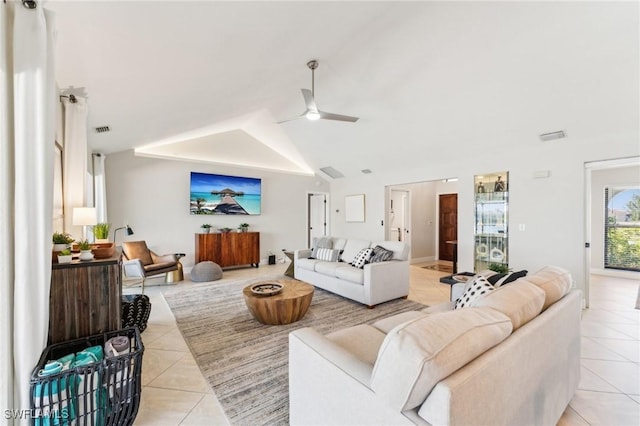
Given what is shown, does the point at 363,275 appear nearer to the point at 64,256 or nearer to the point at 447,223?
the point at 64,256

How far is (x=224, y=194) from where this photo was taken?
20.9ft

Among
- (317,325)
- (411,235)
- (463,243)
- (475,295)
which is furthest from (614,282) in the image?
(317,325)

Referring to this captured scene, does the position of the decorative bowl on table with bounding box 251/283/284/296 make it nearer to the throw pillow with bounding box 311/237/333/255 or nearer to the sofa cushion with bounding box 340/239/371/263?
the sofa cushion with bounding box 340/239/371/263

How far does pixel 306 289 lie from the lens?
131 inches

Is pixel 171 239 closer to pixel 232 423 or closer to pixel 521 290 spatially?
pixel 232 423

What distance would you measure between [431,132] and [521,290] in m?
3.61

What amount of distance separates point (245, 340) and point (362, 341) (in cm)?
151

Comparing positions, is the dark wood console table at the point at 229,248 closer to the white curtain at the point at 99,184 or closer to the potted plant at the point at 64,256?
the white curtain at the point at 99,184

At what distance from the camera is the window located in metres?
5.30

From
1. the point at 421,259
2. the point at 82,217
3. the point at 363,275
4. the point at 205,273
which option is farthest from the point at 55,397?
the point at 421,259

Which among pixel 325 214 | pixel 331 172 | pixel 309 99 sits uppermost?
pixel 309 99

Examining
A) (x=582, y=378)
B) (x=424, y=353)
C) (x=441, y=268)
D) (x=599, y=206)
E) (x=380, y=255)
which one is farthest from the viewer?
(x=441, y=268)

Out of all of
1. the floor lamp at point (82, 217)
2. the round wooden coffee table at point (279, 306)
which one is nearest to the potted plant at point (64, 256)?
the floor lamp at point (82, 217)

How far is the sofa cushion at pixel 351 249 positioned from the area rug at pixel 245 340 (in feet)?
2.19
